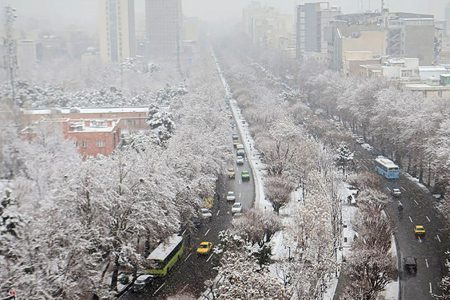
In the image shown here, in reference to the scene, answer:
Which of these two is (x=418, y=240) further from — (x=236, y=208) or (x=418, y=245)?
(x=236, y=208)

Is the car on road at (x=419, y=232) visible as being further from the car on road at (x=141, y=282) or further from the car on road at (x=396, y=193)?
the car on road at (x=141, y=282)

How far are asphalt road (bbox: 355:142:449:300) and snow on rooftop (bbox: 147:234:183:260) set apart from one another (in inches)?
153

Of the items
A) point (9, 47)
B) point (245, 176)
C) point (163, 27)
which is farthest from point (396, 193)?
point (163, 27)

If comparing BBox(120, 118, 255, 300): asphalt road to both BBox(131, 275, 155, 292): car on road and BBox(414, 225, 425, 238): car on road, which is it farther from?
BBox(414, 225, 425, 238): car on road

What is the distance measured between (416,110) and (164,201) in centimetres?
1148

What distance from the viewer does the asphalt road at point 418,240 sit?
34.9 feet

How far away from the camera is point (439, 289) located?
10.4 m

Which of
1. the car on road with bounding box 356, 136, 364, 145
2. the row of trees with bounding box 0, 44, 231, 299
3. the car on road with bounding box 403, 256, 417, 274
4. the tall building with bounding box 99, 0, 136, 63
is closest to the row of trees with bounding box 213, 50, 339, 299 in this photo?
the car on road with bounding box 403, 256, 417, 274

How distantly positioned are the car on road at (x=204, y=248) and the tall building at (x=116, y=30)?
4016cm

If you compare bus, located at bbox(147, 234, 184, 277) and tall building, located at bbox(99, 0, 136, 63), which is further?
tall building, located at bbox(99, 0, 136, 63)

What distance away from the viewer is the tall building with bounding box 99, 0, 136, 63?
50.8m

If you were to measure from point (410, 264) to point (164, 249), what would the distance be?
164 inches

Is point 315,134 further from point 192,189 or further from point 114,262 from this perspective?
point 114,262

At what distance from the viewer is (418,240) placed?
1298 centimetres
